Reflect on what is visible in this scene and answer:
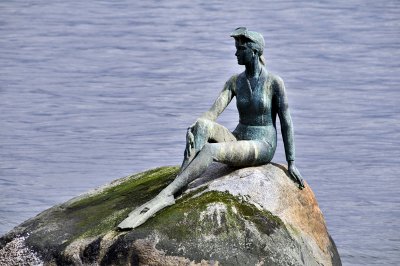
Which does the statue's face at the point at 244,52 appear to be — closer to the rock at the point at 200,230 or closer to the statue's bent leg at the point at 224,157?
the statue's bent leg at the point at 224,157

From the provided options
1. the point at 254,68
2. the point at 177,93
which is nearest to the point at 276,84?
the point at 254,68

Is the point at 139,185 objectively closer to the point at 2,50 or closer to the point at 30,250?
the point at 30,250

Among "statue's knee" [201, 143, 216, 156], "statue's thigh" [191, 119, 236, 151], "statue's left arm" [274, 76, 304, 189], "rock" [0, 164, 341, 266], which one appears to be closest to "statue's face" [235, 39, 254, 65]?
"statue's left arm" [274, 76, 304, 189]

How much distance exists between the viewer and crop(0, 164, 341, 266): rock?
1598 centimetres

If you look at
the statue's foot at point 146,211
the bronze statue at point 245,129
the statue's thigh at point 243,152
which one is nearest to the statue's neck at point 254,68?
the bronze statue at point 245,129

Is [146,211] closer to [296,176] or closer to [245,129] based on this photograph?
[245,129]

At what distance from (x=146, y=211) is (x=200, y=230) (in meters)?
0.66

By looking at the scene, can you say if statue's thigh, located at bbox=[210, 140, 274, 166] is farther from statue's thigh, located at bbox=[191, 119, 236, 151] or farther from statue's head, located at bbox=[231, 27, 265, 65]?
statue's head, located at bbox=[231, 27, 265, 65]

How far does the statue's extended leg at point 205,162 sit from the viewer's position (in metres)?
16.3

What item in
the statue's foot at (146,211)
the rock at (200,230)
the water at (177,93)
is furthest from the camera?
the water at (177,93)

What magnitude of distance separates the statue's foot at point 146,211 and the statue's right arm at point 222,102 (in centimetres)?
116

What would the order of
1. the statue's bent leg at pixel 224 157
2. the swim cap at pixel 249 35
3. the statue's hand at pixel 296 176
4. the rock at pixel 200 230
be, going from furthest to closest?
1. the statue's hand at pixel 296 176
2. the swim cap at pixel 249 35
3. the statue's bent leg at pixel 224 157
4. the rock at pixel 200 230

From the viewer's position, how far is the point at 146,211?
53.5 feet

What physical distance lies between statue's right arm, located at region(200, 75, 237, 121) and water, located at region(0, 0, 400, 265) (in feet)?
14.2
